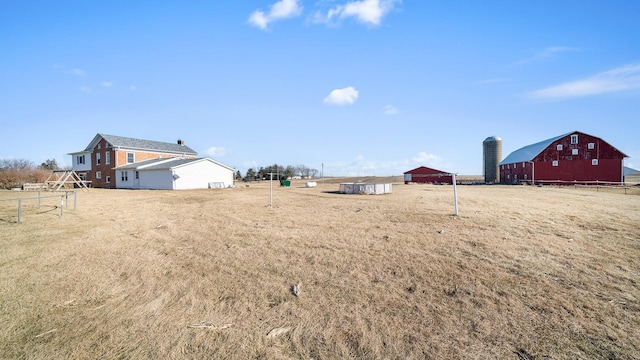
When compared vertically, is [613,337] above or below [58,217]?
below

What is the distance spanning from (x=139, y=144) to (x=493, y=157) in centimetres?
6265

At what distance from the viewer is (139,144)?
161 feet

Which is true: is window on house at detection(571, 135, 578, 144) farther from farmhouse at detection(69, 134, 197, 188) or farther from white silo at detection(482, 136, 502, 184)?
farmhouse at detection(69, 134, 197, 188)

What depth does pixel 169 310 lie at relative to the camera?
206 inches

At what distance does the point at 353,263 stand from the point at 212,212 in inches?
415

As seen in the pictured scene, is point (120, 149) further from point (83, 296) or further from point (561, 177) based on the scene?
point (561, 177)

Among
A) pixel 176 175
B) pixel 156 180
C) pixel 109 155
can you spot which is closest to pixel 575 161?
pixel 176 175

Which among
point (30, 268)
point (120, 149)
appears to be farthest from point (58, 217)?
point (120, 149)

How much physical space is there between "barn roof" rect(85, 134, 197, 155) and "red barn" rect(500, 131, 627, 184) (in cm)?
5824

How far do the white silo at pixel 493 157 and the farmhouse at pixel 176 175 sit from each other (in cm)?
4695

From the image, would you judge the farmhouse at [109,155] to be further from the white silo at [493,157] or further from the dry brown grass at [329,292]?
the white silo at [493,157]

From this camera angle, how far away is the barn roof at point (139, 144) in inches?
1809

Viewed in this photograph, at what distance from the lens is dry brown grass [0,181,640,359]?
4191 millimetres

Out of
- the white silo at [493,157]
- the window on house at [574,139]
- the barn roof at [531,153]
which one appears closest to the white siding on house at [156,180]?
the barn roof at [531,153]
